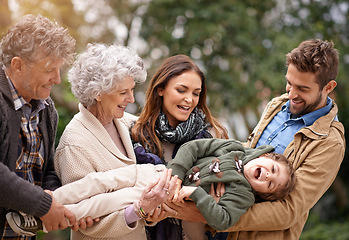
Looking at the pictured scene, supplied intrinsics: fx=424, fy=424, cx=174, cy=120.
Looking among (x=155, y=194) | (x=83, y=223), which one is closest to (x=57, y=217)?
(x=83, y=223)

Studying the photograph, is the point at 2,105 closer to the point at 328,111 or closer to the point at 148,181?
the point at 148,181

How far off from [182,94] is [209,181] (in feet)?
2.57

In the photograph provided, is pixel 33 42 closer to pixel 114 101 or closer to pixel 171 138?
pixel 114 101

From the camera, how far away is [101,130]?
2721 mm

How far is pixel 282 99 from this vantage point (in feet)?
11.2

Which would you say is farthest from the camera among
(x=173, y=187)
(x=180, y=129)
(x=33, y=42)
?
(x=180, y=129)

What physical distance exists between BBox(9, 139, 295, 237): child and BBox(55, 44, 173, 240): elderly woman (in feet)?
0.24

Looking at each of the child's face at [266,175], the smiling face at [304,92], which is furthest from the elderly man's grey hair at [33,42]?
the smiling face at [304,92]

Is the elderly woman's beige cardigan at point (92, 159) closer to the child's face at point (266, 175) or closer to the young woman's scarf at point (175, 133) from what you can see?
the young woman's scarf at point (175, 133)

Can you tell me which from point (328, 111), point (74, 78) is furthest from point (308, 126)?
point (74, 78)

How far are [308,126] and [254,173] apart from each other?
1.91ft

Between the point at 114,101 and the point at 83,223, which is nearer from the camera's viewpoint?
the point at 83,223

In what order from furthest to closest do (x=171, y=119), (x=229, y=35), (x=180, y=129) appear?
1. (x=229, y=35)
2. (x=171, y=119)
3. (x=180, y=129)

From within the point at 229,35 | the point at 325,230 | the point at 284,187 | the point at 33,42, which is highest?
the point at 229,35
